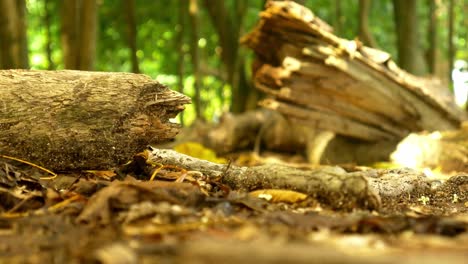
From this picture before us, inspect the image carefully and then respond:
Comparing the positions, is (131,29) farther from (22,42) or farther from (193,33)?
(22,42)

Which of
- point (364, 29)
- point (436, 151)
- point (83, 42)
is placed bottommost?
point (436, 151)

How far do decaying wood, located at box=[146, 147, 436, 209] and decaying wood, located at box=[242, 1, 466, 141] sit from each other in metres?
2.90

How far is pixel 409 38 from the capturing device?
35.6ft

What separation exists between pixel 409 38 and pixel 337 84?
376cm

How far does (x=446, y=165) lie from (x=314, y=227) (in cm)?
481

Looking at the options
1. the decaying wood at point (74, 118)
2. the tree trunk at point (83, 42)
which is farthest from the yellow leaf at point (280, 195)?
the tree trunk at point (83, 42)

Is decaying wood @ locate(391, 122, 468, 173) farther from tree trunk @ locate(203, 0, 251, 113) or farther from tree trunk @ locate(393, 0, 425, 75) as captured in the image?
tree trunk @ locate(203, 0, 251, 113)

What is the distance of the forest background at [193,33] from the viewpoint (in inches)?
364

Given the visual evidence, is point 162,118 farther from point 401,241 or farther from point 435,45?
point 435,45

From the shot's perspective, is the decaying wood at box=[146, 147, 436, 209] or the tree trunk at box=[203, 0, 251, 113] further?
the tree trunk at box=[203, 0, 251, 113]

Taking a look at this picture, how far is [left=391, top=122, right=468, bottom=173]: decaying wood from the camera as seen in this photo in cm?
686

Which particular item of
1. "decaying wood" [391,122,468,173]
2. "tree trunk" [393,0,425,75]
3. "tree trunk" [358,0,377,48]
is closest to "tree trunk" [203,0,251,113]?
"tree trunk" [358,0,377,48]

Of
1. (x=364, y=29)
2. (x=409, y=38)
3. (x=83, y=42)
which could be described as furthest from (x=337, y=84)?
(x=364, y=29)

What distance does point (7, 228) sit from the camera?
8.22 ft
